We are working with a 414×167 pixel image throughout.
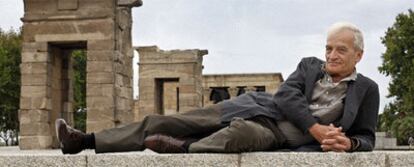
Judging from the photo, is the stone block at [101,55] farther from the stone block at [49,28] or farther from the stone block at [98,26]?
the stone block at [49,28]

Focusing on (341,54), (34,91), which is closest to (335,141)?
(341,54)

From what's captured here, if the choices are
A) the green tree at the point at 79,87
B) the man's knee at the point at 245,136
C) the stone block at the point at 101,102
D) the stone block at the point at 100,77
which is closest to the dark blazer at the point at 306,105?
the man's knee at the point at 245,136

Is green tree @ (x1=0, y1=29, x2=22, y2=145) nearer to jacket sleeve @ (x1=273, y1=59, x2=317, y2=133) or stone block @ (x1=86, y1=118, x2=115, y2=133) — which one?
stone block @ (x1=86, y1=118, x2=115, y2=133)

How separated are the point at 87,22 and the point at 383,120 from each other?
33.0 metres

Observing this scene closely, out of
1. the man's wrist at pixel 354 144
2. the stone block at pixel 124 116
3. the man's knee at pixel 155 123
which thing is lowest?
the stone block at pixel 124 116

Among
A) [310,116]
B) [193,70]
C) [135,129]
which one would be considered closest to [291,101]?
[310,116]

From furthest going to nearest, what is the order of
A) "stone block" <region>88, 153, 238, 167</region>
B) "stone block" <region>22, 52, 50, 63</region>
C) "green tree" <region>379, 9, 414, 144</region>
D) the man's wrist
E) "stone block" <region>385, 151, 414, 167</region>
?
1. "green tree" <region>379, 9, 414, 144</region>
2. "stone block" <region>22, 52, 50, 63</region>
3. the man's wrist
4. "stone block" <region>88, 153, 238, 167</region>
5. "stone block" <region>385, 151, 414, 167</region>

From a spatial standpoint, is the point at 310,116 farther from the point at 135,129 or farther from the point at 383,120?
the point at 383,120

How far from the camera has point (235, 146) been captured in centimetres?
461

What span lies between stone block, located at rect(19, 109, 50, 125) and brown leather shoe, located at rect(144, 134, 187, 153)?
1651 centimetres

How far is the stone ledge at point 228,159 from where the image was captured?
172 inches

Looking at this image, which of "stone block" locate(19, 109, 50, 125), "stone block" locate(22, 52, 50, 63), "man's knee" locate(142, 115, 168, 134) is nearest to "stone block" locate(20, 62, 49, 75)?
"stone block" locate(22, 52, 50, 63)

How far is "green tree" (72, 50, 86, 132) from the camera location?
49469mm

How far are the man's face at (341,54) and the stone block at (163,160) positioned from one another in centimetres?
107
